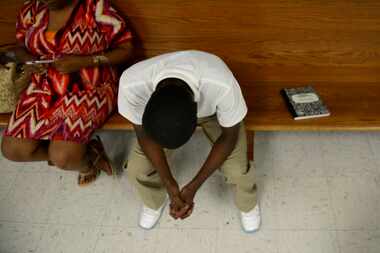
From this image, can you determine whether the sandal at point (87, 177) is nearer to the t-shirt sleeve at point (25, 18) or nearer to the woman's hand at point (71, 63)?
the woman's hand at point (71, 63)

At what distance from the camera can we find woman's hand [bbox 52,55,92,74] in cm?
145

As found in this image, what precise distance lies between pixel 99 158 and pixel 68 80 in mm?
429

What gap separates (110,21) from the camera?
1.46 meters

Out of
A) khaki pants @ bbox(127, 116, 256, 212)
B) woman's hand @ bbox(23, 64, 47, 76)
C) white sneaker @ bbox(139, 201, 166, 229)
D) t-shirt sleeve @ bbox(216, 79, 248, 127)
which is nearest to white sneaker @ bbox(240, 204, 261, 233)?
khaki pants @ bbox(127, 116, 256, 212)

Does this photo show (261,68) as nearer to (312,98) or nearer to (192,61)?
(312,98)

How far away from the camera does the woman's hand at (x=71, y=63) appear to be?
145 centimetres

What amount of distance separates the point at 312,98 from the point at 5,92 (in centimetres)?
132

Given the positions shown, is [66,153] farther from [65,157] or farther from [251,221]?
[251,221]

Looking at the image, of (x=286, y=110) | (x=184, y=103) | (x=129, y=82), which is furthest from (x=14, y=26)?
(x=286, y=110)

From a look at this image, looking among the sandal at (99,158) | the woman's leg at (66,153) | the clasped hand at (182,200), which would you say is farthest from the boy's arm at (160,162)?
the sandal at (99,158)

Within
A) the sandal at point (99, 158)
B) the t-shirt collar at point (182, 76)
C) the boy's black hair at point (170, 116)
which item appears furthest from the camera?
the sandal at point (99, 158)

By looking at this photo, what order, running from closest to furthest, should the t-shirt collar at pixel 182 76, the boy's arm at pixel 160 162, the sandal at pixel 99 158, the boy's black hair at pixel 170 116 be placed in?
the boy's black hair at pixel 170 116
the t-shirt collar at pixel 182 76
the boy's arm at pixel 160 162
the sandal at pixel 99 158

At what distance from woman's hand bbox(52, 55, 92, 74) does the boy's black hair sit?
0.62m

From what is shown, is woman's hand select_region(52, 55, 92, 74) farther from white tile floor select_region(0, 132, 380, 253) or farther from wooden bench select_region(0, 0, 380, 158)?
white tile floor select_region(0, 132, 380, 253)
